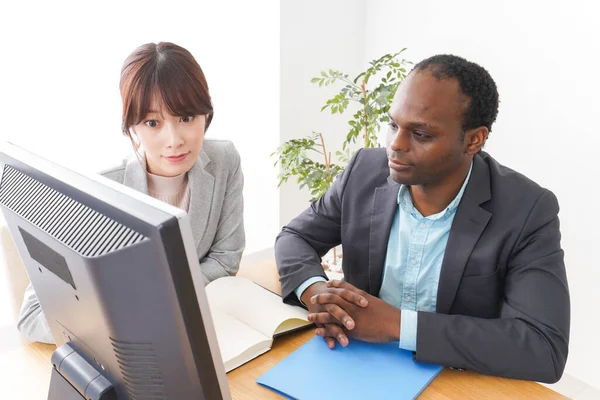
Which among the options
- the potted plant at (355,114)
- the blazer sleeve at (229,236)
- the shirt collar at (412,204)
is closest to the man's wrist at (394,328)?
the shirt collar at (412,204)

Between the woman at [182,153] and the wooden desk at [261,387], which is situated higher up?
the woman at [182,153]

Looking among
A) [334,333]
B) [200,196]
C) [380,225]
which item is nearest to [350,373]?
[334,333]

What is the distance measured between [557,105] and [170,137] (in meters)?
1.66

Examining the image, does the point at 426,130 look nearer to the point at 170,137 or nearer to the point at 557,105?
the point at 170,137

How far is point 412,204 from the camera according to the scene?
4.55ft

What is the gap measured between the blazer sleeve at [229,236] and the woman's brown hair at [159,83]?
0.97ft

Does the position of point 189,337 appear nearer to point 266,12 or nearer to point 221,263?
point 221,263

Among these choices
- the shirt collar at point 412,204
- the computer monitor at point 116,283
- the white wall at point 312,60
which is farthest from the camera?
the white wall at point 312,60

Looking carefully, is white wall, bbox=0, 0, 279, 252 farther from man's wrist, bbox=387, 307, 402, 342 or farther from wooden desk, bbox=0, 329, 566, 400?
man's wrist, bbox=387, 307, 402, 342

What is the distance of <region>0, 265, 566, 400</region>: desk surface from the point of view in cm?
100

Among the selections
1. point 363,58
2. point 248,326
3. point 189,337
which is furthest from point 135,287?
point 363,58

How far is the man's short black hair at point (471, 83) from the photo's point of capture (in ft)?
3.98

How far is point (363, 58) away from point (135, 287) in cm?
274

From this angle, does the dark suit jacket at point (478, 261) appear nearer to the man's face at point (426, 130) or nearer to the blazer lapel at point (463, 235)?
the blazer lapel at point (463, 235)
